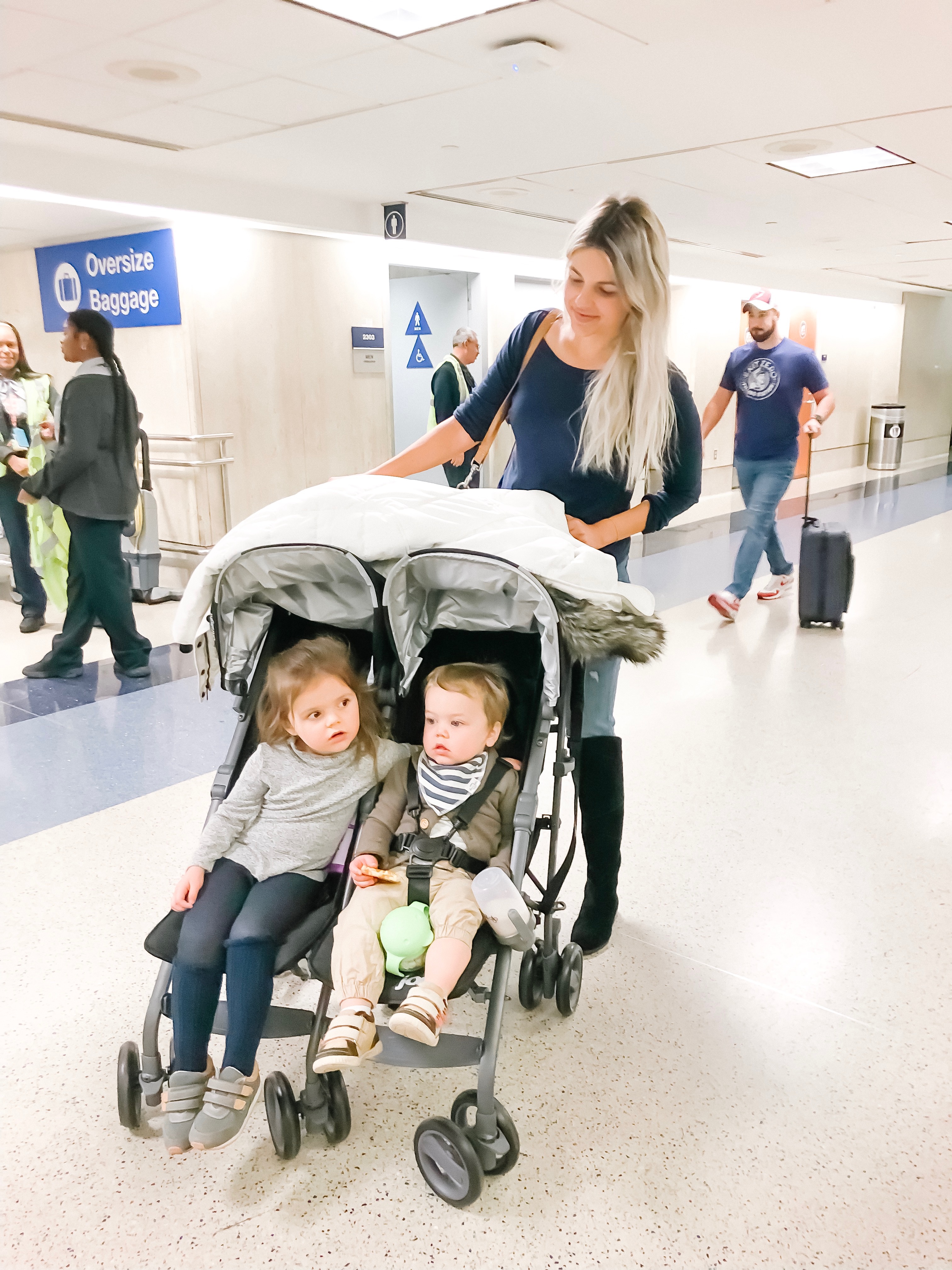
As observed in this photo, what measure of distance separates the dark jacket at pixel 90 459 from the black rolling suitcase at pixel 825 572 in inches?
139

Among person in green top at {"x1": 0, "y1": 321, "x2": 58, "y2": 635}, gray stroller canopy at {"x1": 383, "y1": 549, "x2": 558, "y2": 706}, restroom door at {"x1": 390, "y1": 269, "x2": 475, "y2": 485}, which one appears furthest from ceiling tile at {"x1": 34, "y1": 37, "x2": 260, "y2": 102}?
restroom door at {"x1": 390, "y1": 269, "x2": 475, "y2": 485}

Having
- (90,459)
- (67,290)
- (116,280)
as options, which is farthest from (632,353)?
(67,290)

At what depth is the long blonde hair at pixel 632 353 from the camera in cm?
194

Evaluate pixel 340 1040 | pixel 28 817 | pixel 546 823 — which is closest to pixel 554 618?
pixel 546 823

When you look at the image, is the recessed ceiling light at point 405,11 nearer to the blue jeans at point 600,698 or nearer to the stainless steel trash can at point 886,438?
the blue jeans at point 600,698

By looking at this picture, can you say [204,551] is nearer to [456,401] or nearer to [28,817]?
[456,401]

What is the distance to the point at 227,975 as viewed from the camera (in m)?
1.72

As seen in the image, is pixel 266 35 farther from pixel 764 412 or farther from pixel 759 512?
pixel 759 512

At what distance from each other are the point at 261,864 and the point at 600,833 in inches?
33.3

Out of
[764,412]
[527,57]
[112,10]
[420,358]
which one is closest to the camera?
[112,10]

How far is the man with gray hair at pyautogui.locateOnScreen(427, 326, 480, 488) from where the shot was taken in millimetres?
7363

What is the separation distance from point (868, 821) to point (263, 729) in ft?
6.85

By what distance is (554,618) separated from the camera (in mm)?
1833

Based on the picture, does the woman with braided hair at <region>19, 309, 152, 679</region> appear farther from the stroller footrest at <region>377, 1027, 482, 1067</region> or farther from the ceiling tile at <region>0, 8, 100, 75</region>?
the stroller footrest at <region>377, 1027, 482, 1067</region>
